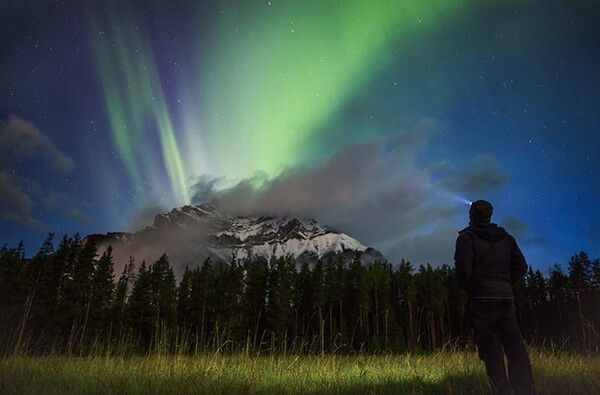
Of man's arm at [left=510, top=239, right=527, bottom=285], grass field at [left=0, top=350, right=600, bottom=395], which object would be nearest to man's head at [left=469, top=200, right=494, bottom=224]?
man's arm at [left=510, top=239, right=527, bottom=285]

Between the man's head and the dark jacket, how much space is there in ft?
0.29

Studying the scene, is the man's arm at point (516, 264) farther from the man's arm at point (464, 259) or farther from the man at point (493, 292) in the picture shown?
the man's arm at point (464, 259)

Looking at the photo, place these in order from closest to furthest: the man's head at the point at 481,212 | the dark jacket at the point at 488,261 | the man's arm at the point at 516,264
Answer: the dark jacket at the point at 488,261 < the man's arm at the point at 516,264 < the man's head at the point at 481,212

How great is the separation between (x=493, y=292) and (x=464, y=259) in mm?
592

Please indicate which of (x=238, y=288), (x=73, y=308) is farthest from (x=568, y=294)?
(x=73, y=308)

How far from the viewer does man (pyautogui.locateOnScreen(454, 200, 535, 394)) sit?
18.6ft

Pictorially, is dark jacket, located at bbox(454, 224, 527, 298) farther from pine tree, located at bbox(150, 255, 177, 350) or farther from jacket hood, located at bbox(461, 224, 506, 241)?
pine tree, located at bbox(150, 255, 177, 350)

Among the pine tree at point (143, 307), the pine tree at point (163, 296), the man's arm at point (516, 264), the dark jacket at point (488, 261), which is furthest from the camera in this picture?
the pine tree at point (163, 296)

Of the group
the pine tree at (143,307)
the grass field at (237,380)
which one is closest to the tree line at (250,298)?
the pine tree at (143,307)

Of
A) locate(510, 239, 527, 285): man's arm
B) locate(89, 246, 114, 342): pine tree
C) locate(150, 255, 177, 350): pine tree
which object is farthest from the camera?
locate(150, 255, 177, 350): pine tree

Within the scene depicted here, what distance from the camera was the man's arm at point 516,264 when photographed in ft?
20.4

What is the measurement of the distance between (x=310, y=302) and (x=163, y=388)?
80785 millimetres

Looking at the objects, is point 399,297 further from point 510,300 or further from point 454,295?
point 510,300

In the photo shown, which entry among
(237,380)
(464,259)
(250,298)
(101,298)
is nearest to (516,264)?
(464,259)
